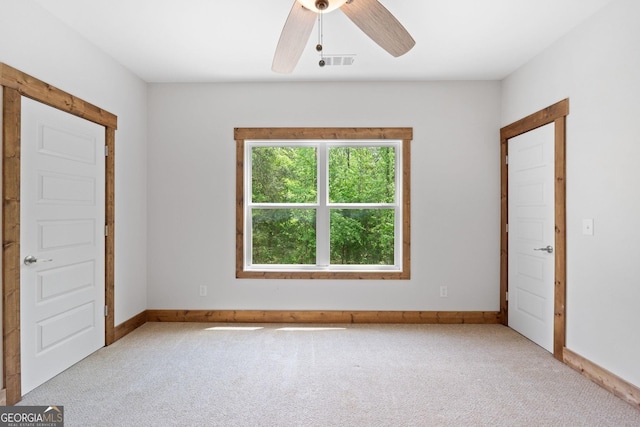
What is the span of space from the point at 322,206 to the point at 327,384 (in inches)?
79.2

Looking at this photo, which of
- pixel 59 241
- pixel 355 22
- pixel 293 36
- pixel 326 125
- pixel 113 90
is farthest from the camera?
pixel 326 125

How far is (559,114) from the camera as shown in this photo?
9.79 feet

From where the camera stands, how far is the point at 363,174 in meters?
4.10

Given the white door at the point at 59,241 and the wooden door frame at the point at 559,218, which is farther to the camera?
the wooden door frame at the point at 559,218

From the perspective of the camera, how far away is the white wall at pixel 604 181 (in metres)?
2.32

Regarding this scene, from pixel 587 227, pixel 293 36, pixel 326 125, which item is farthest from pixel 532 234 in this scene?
pixel 293 36

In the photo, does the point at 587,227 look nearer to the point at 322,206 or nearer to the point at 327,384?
the point at 327,384

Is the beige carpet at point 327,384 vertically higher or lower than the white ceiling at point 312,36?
lower

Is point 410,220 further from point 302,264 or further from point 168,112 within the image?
point 168,112

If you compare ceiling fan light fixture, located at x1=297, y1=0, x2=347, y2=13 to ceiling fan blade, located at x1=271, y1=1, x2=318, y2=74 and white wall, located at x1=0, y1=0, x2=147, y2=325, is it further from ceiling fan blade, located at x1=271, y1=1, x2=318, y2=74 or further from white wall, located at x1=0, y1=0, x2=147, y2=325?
white wall, located at x1=0, y1=0, x2=147, y2=325

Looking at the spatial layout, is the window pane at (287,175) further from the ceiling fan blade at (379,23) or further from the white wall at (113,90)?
the ceiling fan blade at (379,23)

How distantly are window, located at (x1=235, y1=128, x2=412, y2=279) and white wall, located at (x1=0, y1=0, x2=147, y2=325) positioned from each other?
1140 mm

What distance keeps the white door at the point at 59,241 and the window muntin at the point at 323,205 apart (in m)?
1.51

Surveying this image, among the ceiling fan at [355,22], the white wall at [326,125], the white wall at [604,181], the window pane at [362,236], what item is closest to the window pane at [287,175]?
the white wall at [326,125]
